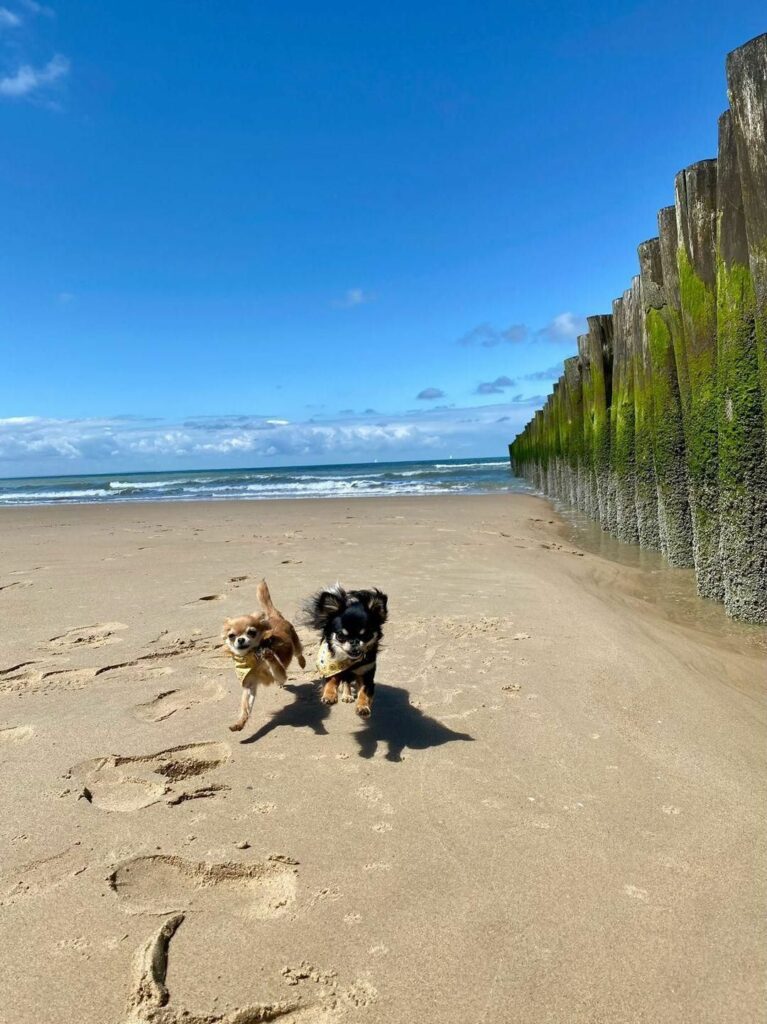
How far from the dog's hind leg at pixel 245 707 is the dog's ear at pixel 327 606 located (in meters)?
0.55

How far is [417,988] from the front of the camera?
5.84 ft

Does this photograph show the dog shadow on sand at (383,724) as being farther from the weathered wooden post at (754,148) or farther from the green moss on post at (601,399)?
the green moss on post at (601,399)

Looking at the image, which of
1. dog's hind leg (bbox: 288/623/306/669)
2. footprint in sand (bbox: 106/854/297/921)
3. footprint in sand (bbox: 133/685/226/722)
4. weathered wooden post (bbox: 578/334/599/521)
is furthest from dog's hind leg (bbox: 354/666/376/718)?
weathered wooden post (bbox: 578/334/599/521)

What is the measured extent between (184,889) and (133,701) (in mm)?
1821

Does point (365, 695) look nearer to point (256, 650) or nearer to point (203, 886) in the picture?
point (256, 650)

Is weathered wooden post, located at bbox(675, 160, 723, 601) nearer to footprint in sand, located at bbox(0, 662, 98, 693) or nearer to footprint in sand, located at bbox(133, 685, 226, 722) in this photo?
footprint in sand, located at bbox(133, 685, 226, 722)

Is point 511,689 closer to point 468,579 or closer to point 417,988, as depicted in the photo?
point 417,988

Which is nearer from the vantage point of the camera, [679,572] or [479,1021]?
[479,1021]

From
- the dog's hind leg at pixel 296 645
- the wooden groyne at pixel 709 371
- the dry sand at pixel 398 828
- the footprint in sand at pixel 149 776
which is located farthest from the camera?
the wooden groyne at pixel 709 371

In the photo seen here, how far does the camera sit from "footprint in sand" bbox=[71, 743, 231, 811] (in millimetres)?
2748

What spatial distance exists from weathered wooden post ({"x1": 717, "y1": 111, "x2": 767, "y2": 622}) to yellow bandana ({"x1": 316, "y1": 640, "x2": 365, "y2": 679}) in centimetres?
364

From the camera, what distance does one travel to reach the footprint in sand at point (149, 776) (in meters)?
2.75

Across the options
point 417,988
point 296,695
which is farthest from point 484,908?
point 296,695

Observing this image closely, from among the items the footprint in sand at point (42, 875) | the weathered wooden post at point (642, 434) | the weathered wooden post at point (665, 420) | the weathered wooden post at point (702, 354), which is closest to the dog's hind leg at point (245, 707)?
the footprint in sand at point (42, 875)
